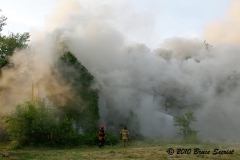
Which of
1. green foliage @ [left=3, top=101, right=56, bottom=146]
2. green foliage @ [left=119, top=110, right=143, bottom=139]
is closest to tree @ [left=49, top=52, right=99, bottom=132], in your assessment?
green foliage @ [left=3, top=101, right=56, bottom=146]

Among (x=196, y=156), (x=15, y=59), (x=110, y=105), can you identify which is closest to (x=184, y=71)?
(x=110, y=105)

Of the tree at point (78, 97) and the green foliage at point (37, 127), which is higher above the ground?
the tree at point (78, 97)

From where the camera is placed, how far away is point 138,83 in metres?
32.8

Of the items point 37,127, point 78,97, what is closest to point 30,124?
point 37,127

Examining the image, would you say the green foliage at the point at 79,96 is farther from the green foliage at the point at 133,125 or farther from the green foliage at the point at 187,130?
the green foliage at the point at 187,130

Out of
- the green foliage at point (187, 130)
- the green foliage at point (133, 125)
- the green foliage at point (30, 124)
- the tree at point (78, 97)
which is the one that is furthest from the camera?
the green foliage at point (133, 125)

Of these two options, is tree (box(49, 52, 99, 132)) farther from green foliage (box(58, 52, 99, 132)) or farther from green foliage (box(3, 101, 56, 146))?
green foliage (box(3, 101, 56, 146))

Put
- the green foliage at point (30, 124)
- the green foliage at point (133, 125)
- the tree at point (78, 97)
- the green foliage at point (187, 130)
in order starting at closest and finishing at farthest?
the green foliage at point (30, 124) < the green foliage at point (187, 130) < the tree at point (78, 97) < the green foliage at point (133, 125)

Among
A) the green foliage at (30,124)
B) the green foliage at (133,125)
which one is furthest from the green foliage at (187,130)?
the green foliage at (30,124)

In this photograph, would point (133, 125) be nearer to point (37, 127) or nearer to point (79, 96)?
point (79, 96)

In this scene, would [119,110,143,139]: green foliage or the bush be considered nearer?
the bush

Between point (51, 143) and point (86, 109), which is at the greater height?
point (86, 109)

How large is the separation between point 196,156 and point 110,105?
15.1 m

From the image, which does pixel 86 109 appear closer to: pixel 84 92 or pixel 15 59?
pixel 84 92
